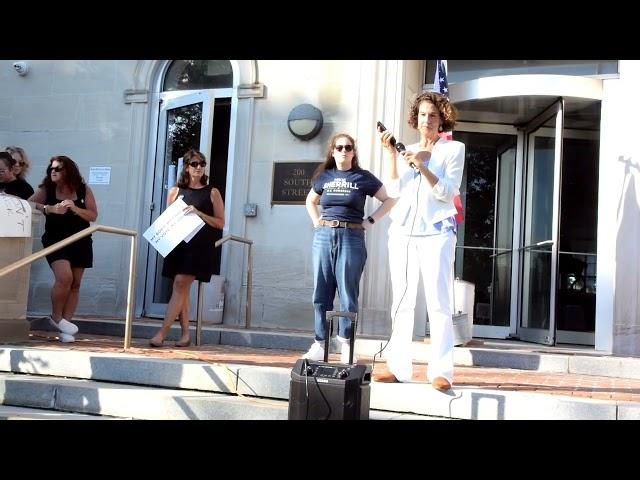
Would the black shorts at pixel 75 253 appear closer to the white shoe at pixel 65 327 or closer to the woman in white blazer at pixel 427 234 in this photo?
the white shoe at pixel 65 327

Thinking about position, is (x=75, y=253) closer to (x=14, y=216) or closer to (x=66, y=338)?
(x=14, y=216)

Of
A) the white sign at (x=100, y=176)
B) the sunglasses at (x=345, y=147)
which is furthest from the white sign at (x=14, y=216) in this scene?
the white sign at (x=100, y=176)

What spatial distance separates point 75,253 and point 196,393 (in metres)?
2.50

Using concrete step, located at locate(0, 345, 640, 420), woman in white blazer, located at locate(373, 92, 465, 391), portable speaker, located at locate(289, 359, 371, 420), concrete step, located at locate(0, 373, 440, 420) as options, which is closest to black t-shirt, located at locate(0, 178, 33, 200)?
concrete step, located at locate(0, 345, 640, 420)

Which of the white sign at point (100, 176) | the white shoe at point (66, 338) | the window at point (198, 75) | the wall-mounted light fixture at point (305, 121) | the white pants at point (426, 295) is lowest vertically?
the white shoe at point (66, 338)

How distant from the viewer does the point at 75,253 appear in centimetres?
697

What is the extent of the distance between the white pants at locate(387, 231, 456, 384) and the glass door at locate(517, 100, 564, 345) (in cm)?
414

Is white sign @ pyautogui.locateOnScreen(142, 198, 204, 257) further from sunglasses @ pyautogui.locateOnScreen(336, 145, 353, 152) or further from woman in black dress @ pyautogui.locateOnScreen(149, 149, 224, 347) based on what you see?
sunglasses @ pyautogui.locateOnScreen(336, 145, 353, 152)

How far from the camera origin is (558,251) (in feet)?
28.2

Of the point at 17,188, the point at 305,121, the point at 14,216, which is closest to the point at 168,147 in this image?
the point at 305,121

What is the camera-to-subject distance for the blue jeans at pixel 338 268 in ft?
18.1

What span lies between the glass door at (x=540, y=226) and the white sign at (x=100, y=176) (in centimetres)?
525
